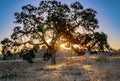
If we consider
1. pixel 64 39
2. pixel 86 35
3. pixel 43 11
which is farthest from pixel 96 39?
pixel 43 11

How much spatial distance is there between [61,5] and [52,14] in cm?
212

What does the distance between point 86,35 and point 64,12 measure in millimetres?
4733

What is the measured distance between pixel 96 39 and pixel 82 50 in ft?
12.1

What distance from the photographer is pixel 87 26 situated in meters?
44.0

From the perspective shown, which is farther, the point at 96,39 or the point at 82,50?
the point at 82,50

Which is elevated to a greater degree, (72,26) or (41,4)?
(41,4)

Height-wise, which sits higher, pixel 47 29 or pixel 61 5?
pixel 61 5

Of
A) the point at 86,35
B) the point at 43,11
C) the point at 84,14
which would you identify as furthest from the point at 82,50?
the point at 43,11

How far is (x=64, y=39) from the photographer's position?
147ft

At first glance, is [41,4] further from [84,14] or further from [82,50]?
[82,50]

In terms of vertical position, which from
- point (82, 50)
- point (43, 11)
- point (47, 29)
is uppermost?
point (43, 11)

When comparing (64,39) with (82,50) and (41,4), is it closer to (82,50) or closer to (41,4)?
(82,50)

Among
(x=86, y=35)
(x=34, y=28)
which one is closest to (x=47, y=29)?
(x=34, y=28)

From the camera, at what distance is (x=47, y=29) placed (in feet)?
143
